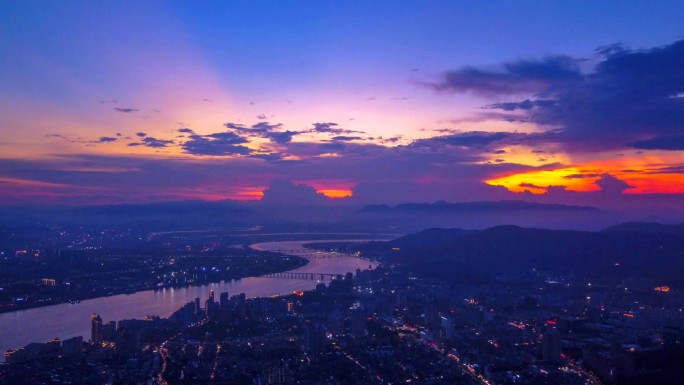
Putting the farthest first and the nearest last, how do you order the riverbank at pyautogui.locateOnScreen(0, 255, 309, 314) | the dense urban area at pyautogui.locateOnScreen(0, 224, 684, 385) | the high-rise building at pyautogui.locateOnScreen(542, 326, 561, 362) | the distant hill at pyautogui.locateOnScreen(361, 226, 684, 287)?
the distant hill at pyautogui.locateOnScreen(361, 226, 684, 287)
the riverbank at pyautogui.locateOnScreen(0, 255, 309, 314)
the high-rise building at pyautogui.locateOnScreen(542, 326, 561, 362)
the dense urban area at pyautogui.locateOnScreen(0, 224, 684, 385)

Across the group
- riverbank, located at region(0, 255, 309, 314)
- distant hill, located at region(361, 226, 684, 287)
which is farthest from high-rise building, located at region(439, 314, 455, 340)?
riverbank, located at region(0, 255, 309, 314)

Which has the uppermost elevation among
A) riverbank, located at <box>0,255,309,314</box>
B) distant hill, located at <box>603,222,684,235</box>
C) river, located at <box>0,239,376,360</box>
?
distant hill, located at <box>603,222,684,235</box>

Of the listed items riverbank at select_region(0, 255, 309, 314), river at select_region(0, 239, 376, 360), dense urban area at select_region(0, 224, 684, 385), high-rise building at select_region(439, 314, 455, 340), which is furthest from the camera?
riverbank at select_region(0, 255, 309, 314)

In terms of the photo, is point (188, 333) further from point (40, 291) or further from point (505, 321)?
point (40, 291)

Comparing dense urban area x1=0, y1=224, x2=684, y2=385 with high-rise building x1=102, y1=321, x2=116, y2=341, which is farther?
high-rise building x1=102, y1=321, x2=116, y2=341

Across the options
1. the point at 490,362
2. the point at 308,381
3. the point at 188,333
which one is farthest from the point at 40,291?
the point at 490,362

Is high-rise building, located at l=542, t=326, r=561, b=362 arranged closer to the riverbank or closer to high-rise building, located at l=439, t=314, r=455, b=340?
high-rise building, located at l=439, t=314, r=455, b=340

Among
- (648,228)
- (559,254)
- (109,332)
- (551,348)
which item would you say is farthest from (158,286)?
(648,228)

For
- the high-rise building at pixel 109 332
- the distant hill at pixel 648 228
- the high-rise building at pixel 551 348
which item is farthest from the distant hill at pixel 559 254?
the high-rise building at pixel 109 332
